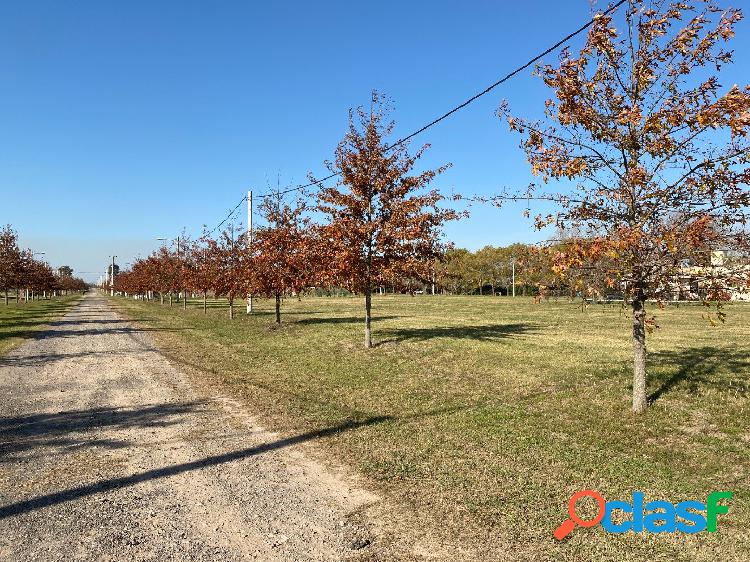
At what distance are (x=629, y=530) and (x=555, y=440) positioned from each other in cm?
240

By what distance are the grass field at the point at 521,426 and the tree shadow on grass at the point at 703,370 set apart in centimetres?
5

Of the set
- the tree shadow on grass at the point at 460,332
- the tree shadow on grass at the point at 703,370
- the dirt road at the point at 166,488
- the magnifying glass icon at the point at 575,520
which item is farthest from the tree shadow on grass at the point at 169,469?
the tree shadow on grass at the point at 460,332

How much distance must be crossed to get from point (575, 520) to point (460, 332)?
1367 centimetres

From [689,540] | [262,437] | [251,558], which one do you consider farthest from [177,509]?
[689,540]

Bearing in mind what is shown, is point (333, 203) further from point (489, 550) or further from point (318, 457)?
point (489, 550)

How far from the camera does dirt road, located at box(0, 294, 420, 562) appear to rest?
425cm

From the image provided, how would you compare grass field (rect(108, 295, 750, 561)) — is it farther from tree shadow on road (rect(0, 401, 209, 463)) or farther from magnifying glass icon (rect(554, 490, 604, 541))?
tree shadow on road (rect(0, 401, 209, 463))

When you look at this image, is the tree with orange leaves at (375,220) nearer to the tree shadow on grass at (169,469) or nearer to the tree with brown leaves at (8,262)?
the tree shadow on grass at (169,469)

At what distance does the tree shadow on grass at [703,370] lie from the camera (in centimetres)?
888

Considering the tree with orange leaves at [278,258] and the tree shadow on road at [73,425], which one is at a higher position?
the tree with orange leaves at [278,258]

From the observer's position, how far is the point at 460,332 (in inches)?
722

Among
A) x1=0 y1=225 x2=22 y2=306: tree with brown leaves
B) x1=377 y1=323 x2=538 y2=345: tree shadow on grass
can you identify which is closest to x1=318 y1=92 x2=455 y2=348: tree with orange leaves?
x1=377 y1=323 x2=538 y2=345: tree shadow on grass

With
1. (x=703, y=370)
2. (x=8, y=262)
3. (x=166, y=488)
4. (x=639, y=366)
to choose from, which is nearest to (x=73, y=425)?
(x=166, y=488)

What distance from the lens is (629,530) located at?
4.54 m
